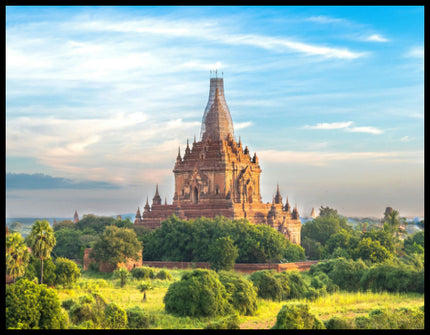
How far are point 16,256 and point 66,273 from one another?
5164mm

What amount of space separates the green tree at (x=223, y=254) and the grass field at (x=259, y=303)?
4050 mm

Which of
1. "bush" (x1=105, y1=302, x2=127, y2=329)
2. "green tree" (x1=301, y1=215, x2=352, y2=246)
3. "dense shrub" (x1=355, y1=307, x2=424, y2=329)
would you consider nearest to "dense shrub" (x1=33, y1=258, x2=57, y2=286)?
"bush" (x1=105, y1=302, x2=127, y2=329)

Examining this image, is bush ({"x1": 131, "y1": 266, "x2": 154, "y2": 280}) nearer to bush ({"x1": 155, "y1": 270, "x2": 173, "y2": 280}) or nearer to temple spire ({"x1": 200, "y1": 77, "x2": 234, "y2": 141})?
bush ({"x1": 155, "y1": 270, "x2": 173, "y2": 280})

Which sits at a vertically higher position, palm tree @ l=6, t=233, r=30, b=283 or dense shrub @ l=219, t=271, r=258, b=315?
palm tree @ l=6, t=233, r=30, b=283

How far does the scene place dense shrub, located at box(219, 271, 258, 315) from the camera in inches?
1393

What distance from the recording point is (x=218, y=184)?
6494 cm

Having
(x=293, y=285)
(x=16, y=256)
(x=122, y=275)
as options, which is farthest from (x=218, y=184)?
(x=16, y=256)

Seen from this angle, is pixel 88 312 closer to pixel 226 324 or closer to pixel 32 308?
pixel 32 308

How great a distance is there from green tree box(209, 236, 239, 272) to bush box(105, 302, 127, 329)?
1929 cm

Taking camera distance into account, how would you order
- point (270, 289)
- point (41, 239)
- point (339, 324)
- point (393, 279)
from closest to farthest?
point (339, 324) → point (41, 239) → point (270, 289) → point (393, 279)

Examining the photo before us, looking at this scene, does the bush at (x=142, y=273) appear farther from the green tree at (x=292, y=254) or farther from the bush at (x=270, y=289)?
the green tree at (x=292, y=254)

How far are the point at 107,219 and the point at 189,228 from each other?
15.0 metres
